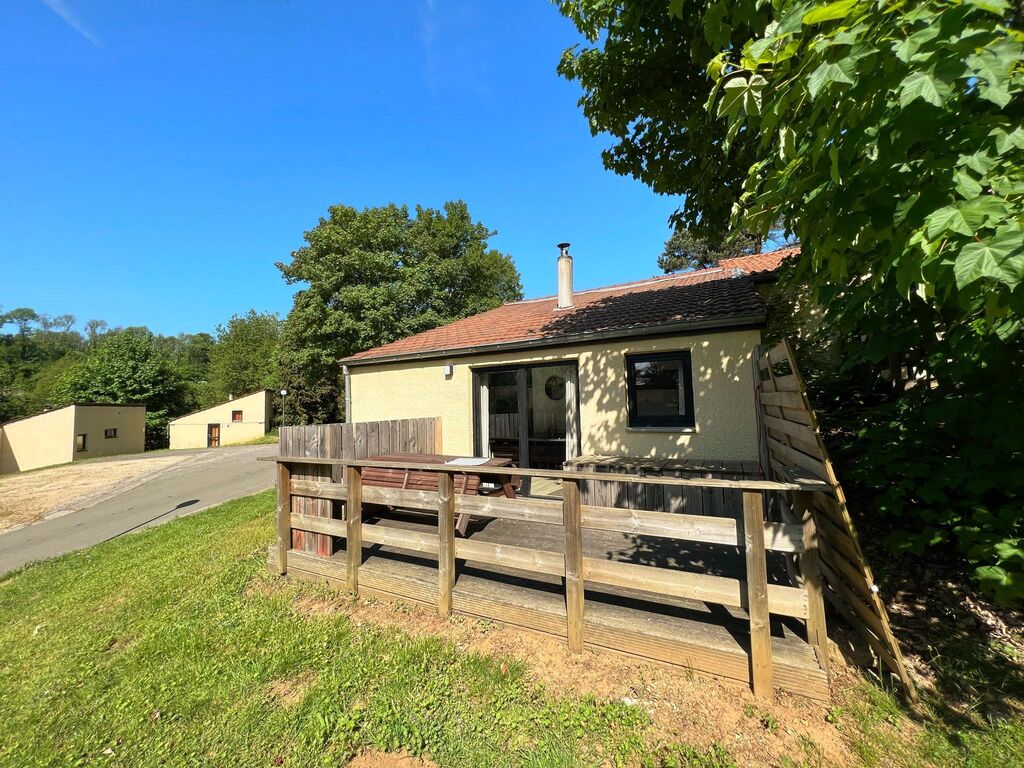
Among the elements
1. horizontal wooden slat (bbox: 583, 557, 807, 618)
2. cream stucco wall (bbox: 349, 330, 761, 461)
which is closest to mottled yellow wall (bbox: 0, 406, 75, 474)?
cream stucco wall (bbox: 349, 330, 761, 461)

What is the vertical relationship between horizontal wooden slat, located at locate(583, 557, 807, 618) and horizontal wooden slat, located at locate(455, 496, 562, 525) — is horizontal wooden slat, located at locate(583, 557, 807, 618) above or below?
below

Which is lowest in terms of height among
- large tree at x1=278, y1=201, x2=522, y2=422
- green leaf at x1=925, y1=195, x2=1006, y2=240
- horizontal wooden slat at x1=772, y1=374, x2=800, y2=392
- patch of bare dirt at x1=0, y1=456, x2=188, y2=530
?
patch of bare dirt at x1=0, y1=456, x2=188, y2=530

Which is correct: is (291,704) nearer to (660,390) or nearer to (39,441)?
(660,390)

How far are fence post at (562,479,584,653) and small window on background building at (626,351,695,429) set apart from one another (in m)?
4.21

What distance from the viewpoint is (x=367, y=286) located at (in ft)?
75.0

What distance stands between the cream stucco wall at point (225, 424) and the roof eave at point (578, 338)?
92.0 ft

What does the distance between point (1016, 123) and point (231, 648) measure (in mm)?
5606

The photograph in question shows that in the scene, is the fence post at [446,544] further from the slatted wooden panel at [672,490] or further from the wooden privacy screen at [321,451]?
the slatted wooden panel at [672,490]

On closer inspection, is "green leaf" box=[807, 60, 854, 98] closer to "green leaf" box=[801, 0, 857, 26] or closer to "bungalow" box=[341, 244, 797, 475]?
"green leaf" box=[801, 0, 857, 26]

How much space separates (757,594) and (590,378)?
199 inches

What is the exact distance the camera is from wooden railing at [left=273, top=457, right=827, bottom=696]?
2.41m

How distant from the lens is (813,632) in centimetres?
247

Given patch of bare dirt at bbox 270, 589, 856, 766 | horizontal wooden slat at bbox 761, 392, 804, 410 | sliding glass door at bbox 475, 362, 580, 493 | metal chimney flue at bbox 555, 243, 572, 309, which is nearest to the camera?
patch of bare dirt at bbox 270, 589, 856, 766

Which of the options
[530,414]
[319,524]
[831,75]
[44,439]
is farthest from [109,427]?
[831,75]
